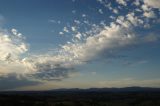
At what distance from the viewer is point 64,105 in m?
166

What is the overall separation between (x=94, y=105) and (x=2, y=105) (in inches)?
2311

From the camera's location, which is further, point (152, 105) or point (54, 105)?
point (152, 105)

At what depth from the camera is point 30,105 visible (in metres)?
166

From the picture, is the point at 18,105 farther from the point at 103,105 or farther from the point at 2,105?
the point at 103,105

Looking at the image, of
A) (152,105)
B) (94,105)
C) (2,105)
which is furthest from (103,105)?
(2,105)

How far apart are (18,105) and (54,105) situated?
23.9 metres

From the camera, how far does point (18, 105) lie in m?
168

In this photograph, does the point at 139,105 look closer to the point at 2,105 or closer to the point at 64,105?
the point at 64,105

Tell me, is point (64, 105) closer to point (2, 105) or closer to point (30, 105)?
point (30, 105)

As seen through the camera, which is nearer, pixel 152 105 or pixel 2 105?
pixel 2 105

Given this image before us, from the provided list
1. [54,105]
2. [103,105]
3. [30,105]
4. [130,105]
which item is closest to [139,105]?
[130,105]

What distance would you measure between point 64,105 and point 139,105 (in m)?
54.6

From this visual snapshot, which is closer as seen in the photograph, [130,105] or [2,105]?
[2,105]

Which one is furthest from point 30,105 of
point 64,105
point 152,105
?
point 152,105
